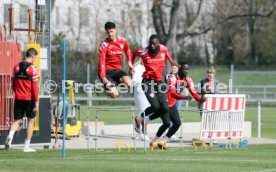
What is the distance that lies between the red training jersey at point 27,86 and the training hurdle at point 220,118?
455cm

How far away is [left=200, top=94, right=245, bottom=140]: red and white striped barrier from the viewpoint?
21.8 metres

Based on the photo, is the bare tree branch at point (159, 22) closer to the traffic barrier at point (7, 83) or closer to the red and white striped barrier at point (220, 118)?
the red and white striped barrier at point (220, 118)

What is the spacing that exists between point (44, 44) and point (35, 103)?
8.79 ft

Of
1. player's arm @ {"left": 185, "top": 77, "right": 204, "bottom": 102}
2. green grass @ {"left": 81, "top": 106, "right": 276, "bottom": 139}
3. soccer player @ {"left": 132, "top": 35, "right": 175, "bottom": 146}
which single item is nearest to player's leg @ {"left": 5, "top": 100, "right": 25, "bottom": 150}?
soccer player @ {"left": 132, "top": 35, "right": 175, "bottom": 146}

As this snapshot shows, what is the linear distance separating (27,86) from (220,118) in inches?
210

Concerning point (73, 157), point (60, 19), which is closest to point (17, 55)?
point (73, 157)

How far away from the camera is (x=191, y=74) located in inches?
2041

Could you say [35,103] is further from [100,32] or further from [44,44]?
[100,32]

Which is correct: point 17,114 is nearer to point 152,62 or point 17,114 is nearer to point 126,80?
point 126,80

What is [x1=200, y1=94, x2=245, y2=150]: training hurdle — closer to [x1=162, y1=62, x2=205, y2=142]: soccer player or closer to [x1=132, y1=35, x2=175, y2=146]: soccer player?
[x1=162, y1=62, x2=205, y2=142]: soccer player

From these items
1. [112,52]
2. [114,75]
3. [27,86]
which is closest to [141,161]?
[114,75]

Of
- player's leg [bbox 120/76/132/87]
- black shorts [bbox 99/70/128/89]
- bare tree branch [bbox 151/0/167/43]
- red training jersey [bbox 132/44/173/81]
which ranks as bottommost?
player's leg [bbox 120/76/132/87]

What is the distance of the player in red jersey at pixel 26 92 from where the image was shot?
19.1 m

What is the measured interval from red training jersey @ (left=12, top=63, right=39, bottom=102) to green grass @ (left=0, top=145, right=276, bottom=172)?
1271 millimetres
